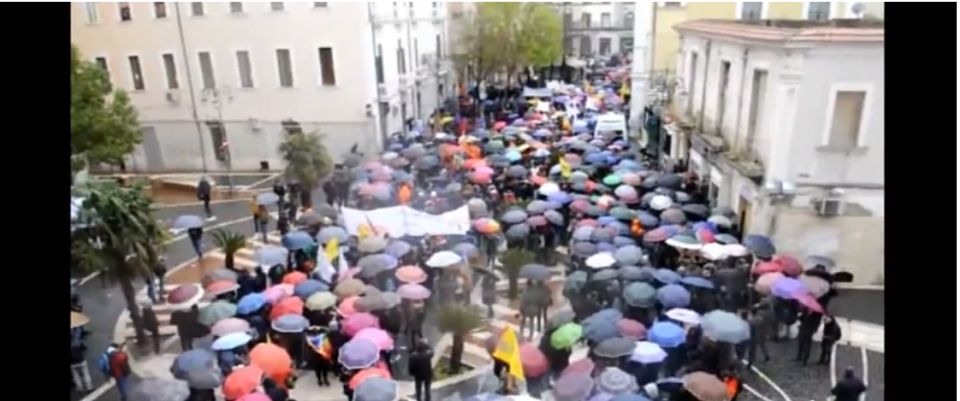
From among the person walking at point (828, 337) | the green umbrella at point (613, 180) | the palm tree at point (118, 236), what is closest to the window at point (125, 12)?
the palm tree at point (118, 236)

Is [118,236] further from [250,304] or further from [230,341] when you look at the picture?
[230,341]

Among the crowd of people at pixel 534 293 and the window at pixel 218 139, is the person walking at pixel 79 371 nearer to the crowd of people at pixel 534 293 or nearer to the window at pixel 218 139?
the crowd of people at pixel 534 293

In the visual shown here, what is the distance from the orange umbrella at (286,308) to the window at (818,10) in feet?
33.7

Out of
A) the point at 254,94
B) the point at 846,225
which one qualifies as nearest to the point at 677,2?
the point at 846,225

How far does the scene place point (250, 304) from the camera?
942 cm

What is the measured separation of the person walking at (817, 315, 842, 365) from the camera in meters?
9.28

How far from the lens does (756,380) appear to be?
9.26 meters

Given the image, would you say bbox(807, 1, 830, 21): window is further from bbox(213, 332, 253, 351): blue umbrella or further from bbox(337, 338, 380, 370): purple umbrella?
bbox(213, 332, 253, 351): blue umbrella

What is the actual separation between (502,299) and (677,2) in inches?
452

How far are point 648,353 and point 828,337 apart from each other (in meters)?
2.75

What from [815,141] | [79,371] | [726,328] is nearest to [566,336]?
[726,328]

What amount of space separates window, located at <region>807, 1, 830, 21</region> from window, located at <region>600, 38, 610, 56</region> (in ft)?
63.7

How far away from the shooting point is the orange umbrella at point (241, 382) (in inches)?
300
